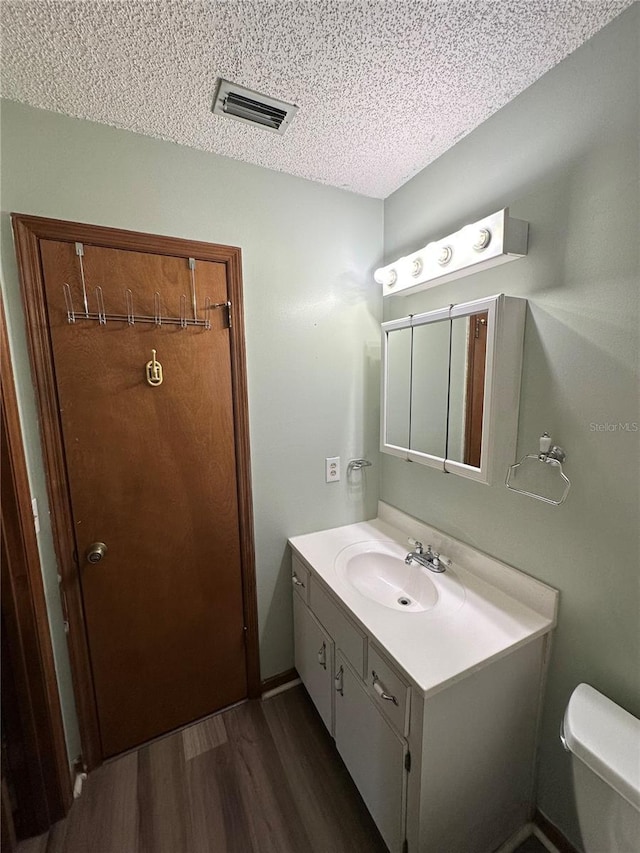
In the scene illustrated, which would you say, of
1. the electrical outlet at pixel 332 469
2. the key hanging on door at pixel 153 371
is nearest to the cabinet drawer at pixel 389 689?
the electrical outlet at pixel 332 469

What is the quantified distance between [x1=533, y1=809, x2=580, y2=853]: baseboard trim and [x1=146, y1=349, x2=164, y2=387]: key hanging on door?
2057 mm

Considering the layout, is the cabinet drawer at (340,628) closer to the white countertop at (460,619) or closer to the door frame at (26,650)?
the white countertop at (460,619)

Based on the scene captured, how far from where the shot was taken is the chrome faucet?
1.36 meters

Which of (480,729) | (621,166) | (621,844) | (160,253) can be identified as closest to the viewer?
(621,844)

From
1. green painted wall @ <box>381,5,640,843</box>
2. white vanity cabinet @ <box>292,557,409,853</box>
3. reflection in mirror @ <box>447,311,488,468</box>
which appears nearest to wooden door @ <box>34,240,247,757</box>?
white vanity cabinet @ <box>292,557,409,853</box>

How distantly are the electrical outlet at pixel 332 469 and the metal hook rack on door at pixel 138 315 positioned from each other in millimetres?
786

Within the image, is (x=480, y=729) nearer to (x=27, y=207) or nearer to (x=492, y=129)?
(x=492, y=129)

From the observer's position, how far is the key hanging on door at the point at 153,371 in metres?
1.29

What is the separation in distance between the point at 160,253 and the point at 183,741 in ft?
6.77

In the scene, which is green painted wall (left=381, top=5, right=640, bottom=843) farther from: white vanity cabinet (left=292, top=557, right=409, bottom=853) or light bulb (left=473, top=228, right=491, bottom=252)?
Result: white vanity cabinet (left=292, top=557, right=409, bottom=853)

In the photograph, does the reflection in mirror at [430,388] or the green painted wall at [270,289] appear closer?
the green painted wall at [270,289]

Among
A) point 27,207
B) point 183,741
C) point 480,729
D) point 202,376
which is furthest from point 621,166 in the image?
point 183,741

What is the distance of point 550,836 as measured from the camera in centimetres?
113

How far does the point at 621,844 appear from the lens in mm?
763
